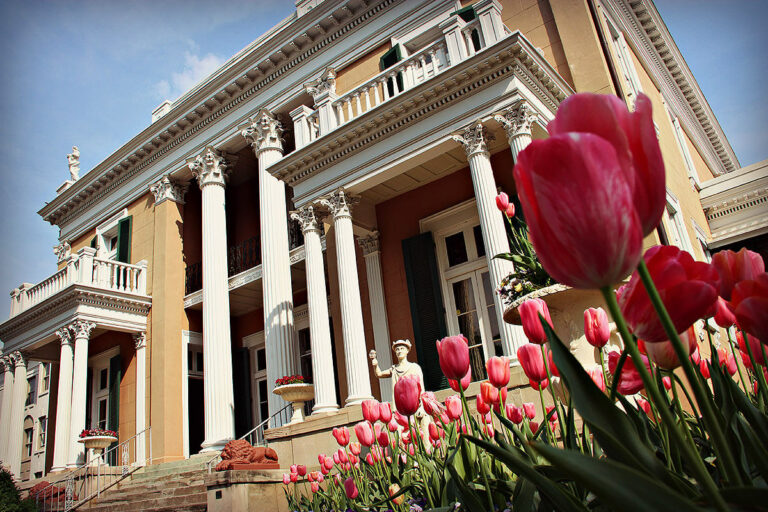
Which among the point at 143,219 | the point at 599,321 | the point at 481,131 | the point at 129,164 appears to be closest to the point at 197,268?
the point at 143,219

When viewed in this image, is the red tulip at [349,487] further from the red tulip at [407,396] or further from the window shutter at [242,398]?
the window shutter at [242,398]

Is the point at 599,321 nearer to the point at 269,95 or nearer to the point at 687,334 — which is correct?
the point at 687,334

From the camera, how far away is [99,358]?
18031mm

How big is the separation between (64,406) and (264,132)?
927 cm

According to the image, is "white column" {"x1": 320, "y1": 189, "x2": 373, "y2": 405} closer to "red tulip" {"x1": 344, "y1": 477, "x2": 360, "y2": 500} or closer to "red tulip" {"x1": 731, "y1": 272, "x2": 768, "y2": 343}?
"red tulip" {"x1": 344, "y1": 477, "x2": 360, "y2": 500}

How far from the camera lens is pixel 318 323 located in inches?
408

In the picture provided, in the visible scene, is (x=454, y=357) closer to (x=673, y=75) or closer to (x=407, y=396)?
(x=407, y=396)

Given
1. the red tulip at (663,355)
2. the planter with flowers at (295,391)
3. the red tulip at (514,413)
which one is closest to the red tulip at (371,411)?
the red tulip at (514,413)

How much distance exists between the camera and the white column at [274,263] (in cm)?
1259

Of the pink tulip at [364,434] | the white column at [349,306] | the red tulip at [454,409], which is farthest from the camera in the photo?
the white column at [349,306]

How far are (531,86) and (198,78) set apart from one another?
1258 cm

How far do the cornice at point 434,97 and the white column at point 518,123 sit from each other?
583 mm

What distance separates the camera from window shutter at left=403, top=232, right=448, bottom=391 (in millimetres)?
10945

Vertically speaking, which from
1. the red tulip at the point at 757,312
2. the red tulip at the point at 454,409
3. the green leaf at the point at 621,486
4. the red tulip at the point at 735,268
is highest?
the red tulip at the point at 735,268
